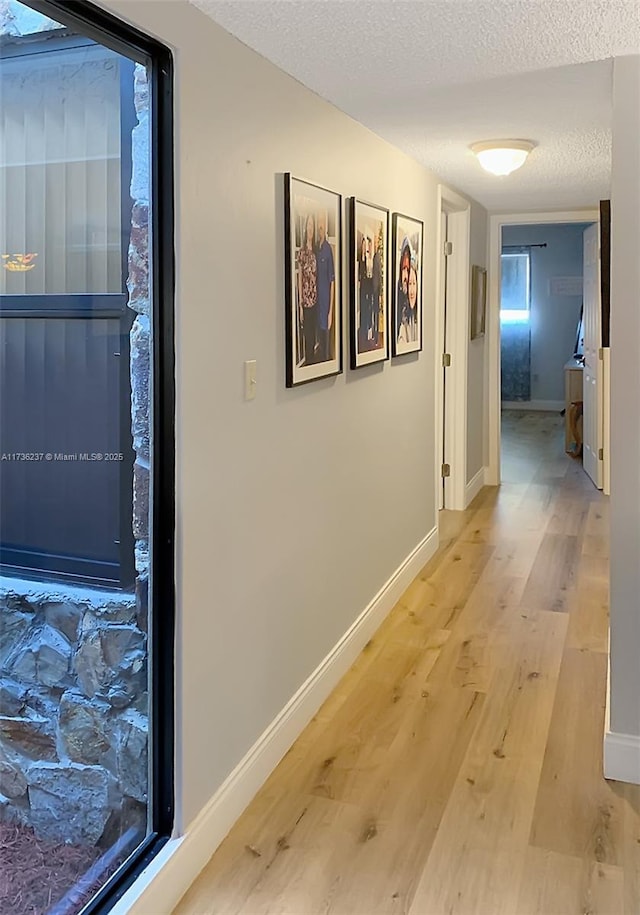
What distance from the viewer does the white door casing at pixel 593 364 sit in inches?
240

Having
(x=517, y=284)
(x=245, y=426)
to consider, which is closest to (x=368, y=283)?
(x=245, y=426)

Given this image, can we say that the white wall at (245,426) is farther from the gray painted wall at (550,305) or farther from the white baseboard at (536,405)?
the white baseboard at (536,405)

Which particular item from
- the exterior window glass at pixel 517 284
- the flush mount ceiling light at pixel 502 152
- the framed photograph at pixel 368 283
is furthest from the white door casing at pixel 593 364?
the exterior window glass at pixel 517 284

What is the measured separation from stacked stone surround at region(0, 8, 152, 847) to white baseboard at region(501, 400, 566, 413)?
933 cm

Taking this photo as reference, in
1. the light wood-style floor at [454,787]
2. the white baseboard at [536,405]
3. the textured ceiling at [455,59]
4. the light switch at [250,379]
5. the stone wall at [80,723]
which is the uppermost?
the textured ceiling at [455,59]

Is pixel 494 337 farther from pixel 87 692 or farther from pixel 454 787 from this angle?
pixel 87 692

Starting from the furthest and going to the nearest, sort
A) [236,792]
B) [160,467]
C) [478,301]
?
[478,301] → [236,792] → [160,467]

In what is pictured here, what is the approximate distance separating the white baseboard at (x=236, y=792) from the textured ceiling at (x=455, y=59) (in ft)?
6.30

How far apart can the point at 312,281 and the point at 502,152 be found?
1264mm

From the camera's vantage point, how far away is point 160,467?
1.99 m

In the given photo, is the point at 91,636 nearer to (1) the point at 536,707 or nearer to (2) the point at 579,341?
(1) the point at 536,707

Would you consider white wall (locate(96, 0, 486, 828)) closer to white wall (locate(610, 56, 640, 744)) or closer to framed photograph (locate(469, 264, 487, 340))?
white wall (locate(610, 56, 640, 744))

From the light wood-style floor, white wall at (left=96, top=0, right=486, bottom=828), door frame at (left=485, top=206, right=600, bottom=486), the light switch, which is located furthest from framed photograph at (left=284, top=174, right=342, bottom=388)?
door frame at (left=485, top=206, right=600, bottom=486)

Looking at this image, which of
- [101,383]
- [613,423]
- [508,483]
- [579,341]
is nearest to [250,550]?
[101,383]
